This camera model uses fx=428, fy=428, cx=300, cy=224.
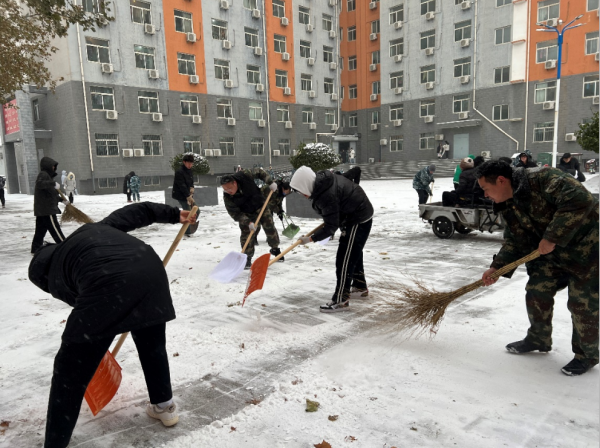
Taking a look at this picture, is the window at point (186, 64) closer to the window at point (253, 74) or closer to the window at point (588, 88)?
the window at point (253, 74)

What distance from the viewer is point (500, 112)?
91.3ft

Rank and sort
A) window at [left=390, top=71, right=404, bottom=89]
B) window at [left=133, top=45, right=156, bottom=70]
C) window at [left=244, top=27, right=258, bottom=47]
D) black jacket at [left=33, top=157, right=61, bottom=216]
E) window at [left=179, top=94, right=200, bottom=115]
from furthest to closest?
1. window at [left=390, top=71, right=404, bottom=89]
2. window at [left=244, top=27, right=258, bottom=47]
3. window at [left=179, top=94, right=200, bottom=115]
4. window at [left=133, top=45, right=156, bottom=70]
5. black jacket at [left=33, top=157, right=61, bottom=216]

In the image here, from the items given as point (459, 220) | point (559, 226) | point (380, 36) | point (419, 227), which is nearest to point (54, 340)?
point (559, 226)

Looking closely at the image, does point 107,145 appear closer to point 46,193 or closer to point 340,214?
point 46,193

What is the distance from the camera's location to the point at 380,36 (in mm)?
33156

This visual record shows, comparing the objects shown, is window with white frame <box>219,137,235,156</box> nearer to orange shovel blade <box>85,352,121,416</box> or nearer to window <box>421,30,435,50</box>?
window <box>421,30,435,50</box>

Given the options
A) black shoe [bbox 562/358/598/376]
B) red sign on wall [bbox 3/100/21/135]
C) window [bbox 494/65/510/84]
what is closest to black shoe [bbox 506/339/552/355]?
black shoe [bbox 562/358/598/376]

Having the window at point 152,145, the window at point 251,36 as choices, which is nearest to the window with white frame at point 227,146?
the window at point 152,145

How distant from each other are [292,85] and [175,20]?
31.7 ft

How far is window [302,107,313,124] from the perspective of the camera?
108ft

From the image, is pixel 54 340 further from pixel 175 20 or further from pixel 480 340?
pixel 175 20

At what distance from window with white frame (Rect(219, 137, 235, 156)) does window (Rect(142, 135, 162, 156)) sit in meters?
4.16

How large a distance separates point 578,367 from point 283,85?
101 feet

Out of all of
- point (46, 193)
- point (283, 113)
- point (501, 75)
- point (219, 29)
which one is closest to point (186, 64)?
point (219, 29)
